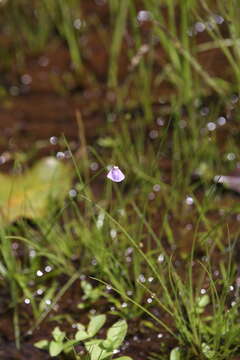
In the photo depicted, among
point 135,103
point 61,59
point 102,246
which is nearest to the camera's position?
point 102,246

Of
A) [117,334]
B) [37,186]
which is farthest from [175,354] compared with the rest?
[37,186]

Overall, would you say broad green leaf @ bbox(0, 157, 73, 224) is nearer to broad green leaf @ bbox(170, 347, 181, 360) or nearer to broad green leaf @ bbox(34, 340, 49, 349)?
broad green leaf @ bbox(34, 340, 49, 349)

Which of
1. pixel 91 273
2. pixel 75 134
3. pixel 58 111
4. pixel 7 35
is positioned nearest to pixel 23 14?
pixel 7 35

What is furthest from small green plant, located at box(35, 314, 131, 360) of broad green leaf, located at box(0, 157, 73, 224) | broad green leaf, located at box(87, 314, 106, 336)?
broad green leaf, located at box(0, 157, 73, 224)

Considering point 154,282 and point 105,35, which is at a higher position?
point 105,35

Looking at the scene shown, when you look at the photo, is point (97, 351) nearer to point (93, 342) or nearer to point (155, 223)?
point (93, 342)

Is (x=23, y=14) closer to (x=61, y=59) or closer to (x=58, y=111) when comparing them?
(x=61, y=59)

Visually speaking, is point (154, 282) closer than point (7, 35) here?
Yes

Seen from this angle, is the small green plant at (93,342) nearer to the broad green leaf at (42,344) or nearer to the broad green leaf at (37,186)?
the broad green leaf at (42,344)

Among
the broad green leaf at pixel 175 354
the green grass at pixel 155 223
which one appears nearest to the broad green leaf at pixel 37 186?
the green grass at pixel 155 223
